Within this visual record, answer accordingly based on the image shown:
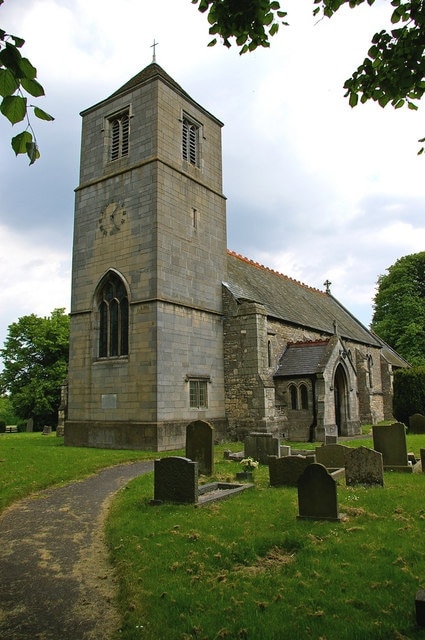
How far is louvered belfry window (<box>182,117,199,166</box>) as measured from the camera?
20484 millimetres

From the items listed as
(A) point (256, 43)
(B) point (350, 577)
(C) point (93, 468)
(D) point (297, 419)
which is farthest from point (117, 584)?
(D) point (297, 419)

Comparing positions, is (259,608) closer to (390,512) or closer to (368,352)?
(390,512)

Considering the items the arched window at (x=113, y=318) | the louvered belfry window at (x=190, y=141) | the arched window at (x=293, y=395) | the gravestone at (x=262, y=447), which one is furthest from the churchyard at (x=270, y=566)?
the louvered belfry window at (x=190, y=141)

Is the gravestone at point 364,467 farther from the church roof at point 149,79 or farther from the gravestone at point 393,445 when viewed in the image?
the church roof at point 149,79

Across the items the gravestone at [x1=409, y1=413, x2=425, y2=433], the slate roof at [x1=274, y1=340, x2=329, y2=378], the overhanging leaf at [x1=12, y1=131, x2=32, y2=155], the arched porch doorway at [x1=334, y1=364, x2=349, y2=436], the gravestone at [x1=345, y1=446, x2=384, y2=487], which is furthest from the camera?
the arched porch doorway at [x1=334, y1=364, x2=349, y2=436]

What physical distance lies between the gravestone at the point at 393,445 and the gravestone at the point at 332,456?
1.00 meters

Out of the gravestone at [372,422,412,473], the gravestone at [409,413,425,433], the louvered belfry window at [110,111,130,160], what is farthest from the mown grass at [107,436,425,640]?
the louvered belfry window at [110,111,130,160]

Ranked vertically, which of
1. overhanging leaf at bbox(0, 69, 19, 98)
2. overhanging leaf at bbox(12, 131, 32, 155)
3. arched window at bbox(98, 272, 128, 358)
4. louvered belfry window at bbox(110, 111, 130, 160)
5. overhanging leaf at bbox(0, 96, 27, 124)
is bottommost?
overhanging leaf at bbox(12, 131, 32, 155)

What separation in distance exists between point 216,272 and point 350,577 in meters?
16.7

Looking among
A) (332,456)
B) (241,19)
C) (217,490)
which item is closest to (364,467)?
(332,456)

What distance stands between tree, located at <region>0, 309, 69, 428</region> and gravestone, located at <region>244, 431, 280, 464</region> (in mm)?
30311

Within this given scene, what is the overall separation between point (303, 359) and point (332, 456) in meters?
10.8

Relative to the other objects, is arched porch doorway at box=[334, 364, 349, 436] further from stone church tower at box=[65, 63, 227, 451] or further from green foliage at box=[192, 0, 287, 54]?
green foliage at box=[192, 0, 287, 54]

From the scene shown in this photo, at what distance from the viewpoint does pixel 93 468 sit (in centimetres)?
1273
